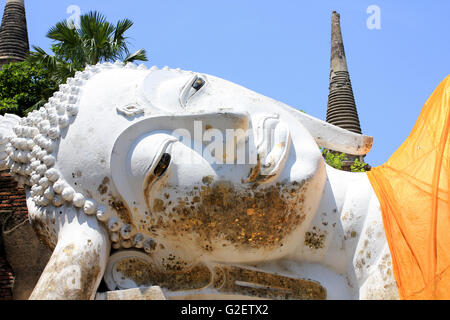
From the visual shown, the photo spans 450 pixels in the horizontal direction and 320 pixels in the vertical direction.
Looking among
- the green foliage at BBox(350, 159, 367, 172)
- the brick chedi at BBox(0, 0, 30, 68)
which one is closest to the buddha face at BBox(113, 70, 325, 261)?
the green foliage at BBox(350, 159, 367, 172)

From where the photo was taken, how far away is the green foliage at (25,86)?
35.7 ft

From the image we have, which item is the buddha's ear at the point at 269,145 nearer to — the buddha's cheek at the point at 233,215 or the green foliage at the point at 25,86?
the buddha's cheek at the point at 233,215

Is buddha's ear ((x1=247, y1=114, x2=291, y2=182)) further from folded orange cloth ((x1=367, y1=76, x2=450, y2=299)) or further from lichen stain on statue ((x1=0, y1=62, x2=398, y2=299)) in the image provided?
folded orange cloth ((x1=367, y1=76, x2=450, y2=299))

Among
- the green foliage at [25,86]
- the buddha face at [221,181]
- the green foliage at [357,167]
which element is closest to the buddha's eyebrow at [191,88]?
the buddha face at [221,181]

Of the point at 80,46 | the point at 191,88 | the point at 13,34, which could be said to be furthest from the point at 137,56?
the point at 191,88

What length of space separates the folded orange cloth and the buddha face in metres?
0.40

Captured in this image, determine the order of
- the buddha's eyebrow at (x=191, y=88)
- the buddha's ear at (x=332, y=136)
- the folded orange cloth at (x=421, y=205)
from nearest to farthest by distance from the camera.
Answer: the folded orange cloth at (x=421, y=205) < the buddha's eyebrow at (x=191, y=88) < the buddha's ear at (x=332, y=136)

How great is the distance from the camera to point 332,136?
9.07 ft

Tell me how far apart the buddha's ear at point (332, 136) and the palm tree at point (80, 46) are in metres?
9.03

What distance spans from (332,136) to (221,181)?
891mm

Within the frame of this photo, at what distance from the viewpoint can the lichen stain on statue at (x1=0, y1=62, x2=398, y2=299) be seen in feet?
7.40

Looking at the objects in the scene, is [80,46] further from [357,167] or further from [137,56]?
[357,167]
